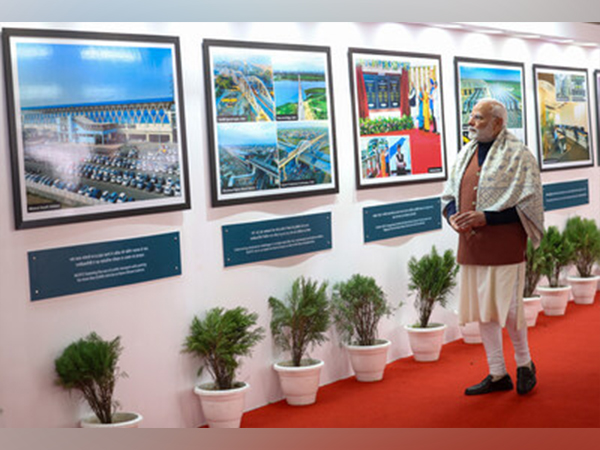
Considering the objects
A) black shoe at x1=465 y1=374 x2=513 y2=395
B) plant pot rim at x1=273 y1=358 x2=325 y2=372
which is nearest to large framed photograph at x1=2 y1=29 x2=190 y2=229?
plant pot rim at x1=273 y1=358 x2=325 y2=372

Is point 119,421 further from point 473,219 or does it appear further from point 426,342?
point 426,342

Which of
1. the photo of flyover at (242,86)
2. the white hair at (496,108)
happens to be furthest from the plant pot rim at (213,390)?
the white hair at (496,108)

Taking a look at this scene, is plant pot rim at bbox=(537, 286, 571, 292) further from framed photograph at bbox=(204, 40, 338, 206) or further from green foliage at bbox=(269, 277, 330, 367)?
green foliage at bbox=(269, 277, 330, 367)

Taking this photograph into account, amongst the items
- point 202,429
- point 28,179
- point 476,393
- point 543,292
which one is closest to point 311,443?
point 202,429

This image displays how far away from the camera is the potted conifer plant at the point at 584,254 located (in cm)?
999

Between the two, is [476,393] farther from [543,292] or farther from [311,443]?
[543,292]

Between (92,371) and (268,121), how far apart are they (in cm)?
231

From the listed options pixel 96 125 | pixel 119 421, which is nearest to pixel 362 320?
pixel 119 421

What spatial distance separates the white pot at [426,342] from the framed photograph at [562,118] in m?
3.21

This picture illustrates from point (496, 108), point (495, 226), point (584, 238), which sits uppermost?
point (496, 108)

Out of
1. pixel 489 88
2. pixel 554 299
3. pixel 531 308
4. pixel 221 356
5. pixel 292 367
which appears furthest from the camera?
pixel 554 299

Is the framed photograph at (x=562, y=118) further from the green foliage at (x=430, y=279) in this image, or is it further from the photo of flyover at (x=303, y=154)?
the photo of flyover at (x=303, y=154)

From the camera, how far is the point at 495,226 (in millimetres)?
6148

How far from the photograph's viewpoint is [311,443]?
5227 mm
